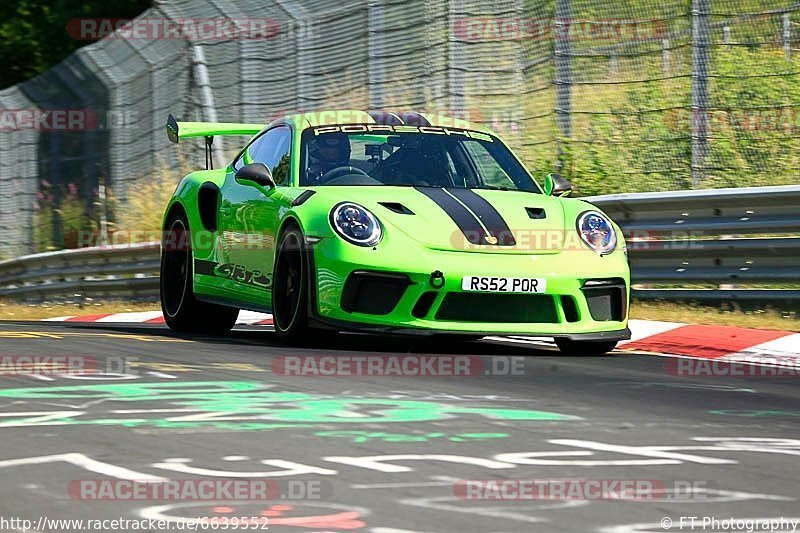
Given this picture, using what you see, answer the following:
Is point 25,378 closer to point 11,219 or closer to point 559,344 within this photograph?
point 559,344

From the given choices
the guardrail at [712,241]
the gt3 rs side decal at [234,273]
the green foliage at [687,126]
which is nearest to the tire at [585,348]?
the gt3 rs side decal at [234,273]

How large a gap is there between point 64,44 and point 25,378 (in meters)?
28.0

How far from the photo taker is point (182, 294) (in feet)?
35.0

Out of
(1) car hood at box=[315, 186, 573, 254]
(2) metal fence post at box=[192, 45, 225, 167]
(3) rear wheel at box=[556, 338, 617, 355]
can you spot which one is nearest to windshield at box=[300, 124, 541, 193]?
(1) car hood at box=[315, 186, 573, 254]

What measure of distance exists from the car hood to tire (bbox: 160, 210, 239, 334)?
2111mm

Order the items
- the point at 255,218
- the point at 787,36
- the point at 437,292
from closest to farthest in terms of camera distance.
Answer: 1. the point at 437,292
2. the point at 255,218
3. the point at 787,36

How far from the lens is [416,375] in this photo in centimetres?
745

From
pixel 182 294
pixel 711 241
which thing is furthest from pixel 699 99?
pixel 182 294

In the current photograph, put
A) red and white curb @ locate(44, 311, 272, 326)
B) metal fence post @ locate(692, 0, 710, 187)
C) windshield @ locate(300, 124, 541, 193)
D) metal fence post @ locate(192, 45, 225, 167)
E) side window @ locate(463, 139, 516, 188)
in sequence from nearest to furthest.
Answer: windshield @ locate(300, 124, 541, 193) → side window @ locate(463, 139, 516, 188) → metal fence post @ locate(692, 0, 710, 187) → red and white curb @ locate(44, 311, 272, 326) → metal fence post @ locate(192, 45, 225, 167)

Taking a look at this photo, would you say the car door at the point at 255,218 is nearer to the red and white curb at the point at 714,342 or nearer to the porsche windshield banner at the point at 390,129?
the porsche windshield banner at the point at 390,129

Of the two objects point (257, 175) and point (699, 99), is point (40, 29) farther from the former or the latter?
point (257, 175)

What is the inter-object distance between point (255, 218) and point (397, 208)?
48.7 inches

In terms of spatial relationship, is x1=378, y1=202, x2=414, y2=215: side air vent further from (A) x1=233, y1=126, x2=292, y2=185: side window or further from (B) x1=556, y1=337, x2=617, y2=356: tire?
(B) x1=556, y1=337, x2=617, y2=356: tire

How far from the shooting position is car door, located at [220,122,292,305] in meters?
9.12
